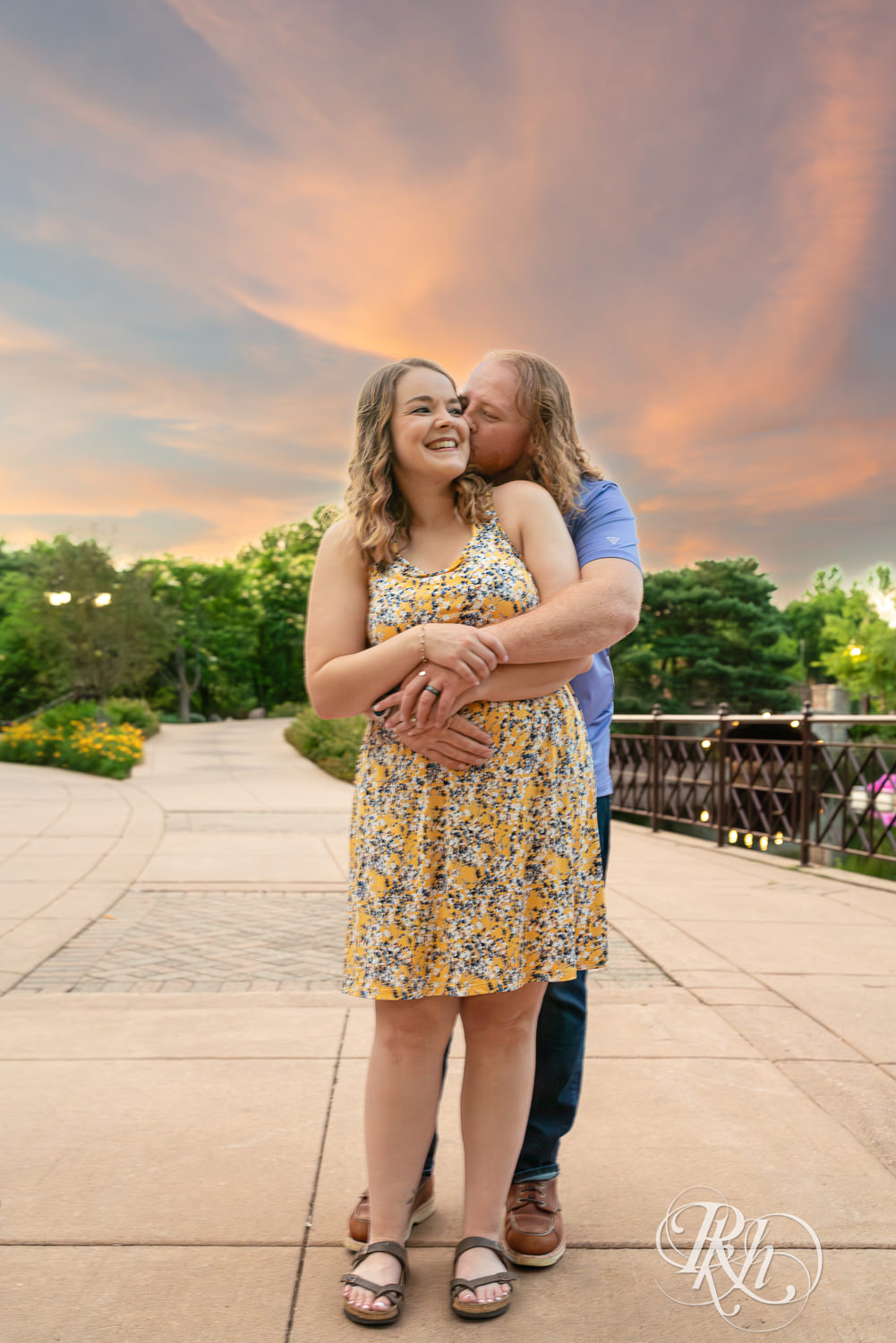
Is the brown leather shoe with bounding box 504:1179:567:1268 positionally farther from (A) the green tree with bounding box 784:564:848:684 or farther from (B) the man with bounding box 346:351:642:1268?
(A) the green tree with bounding box 784:564:848:684

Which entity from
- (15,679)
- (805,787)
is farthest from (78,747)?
(15,679)

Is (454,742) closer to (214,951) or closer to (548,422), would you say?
(548,422)

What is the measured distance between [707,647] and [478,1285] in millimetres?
37947

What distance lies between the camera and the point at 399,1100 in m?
1.97

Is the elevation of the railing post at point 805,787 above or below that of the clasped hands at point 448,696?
below

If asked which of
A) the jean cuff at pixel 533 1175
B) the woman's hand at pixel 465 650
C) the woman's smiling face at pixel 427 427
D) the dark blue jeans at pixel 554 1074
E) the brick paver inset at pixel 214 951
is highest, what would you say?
the woman's smiling face at pixel 427 427

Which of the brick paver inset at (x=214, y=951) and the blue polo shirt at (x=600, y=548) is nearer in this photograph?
the blue polo shirt at (x=600, y=548)

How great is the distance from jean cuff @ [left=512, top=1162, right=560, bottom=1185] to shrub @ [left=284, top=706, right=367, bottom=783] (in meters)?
13.1

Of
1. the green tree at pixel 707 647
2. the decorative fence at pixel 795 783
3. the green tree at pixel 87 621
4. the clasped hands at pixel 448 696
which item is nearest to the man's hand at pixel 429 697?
the clasped hands at pixel 448 696

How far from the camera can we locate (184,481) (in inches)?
1036

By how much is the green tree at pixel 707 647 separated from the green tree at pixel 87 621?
1921 cm

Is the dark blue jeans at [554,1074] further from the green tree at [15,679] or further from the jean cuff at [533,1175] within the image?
the green tree at [15,679]

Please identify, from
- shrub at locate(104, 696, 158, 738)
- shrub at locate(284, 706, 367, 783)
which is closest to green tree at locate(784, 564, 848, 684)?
shrub at locate(104, 696, 158, 738)

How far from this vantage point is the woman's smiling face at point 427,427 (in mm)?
2066
